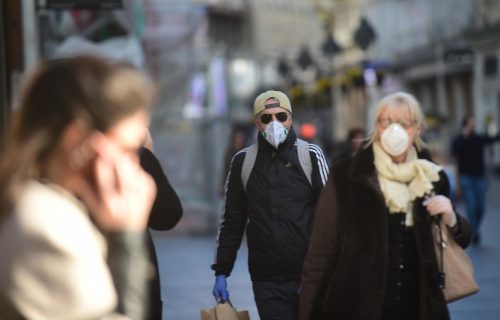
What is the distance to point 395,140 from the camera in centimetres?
535

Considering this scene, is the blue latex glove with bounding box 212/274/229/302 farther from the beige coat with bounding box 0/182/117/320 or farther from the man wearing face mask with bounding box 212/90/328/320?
the beige coat with bounding box 0/182/117/320

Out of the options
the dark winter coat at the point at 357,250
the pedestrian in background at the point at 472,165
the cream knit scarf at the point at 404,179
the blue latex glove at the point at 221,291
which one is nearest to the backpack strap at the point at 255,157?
the blue latex glove at the point at 221,291

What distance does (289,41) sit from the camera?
9669 centimetres

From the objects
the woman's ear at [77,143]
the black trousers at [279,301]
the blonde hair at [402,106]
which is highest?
the woman's ear at [77,143]

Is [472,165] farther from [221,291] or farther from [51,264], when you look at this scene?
[51,264]

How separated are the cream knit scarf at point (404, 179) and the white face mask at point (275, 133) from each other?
1.20m

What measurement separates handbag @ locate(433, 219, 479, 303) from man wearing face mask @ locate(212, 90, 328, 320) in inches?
48.3

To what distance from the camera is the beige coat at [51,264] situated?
2.44 m

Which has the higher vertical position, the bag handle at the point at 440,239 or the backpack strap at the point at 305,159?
the backpack strap at the point at 305,159

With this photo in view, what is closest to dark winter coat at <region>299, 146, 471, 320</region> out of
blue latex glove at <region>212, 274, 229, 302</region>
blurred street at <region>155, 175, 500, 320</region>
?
blue latex glove at <region>212, 274, 229, 302</region>

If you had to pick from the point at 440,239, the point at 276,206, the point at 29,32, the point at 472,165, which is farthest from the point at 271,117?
the point at 472,165

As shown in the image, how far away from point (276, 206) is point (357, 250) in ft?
3.98

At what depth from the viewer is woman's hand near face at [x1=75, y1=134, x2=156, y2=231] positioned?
2.60 m

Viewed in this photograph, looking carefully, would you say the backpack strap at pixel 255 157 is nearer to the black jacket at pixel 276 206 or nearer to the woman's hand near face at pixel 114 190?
the black jacket at pixel 276 206
